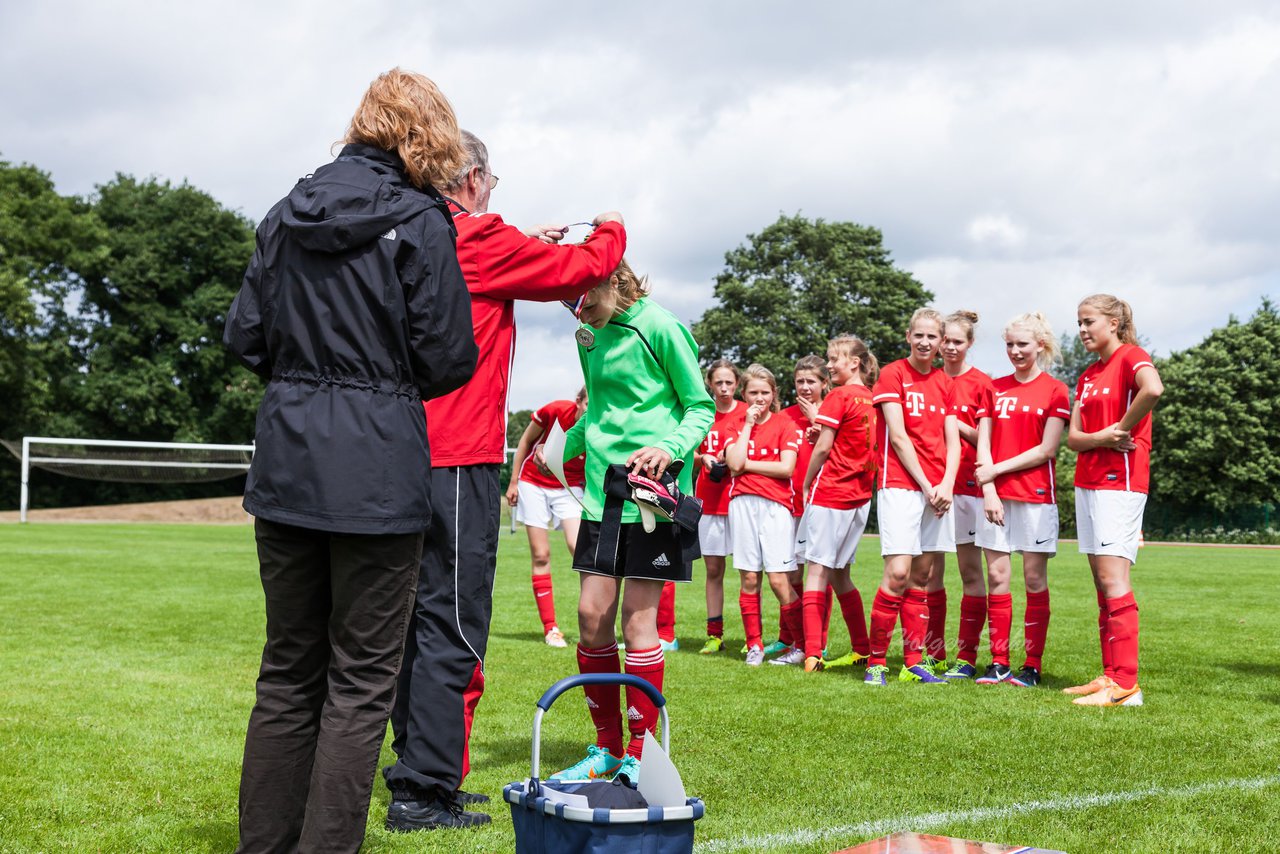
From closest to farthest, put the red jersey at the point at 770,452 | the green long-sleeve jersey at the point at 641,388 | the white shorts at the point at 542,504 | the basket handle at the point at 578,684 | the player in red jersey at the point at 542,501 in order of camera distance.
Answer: the basket handle at the point at 578,684 < the green long-sleeve jersey at the point at 641,388 < the red jersey at the point at 770,452 < the player in red jersey at the point at 542,501 < the white shorts at the point at 542,504

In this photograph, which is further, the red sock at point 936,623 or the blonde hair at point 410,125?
the red sock at point 936,623

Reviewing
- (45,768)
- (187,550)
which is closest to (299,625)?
(45,768)

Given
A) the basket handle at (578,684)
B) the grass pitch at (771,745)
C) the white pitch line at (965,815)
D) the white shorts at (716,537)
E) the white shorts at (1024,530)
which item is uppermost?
the white shorts at (1024,530)

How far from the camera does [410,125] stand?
3262 mm

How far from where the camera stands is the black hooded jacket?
294cm

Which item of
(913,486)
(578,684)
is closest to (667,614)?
(913,486)

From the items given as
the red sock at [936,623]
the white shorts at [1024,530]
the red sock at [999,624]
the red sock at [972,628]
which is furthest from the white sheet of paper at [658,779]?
the red sock at [936,623]

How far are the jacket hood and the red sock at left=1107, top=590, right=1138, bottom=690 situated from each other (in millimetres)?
5198

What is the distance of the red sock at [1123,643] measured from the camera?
661 centimetres

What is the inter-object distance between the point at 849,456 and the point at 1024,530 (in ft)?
4.43

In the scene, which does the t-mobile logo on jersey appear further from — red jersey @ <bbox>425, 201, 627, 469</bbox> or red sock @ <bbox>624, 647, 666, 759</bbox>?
red jersey @ <bbox>425, 201, 627, 469</bbox>

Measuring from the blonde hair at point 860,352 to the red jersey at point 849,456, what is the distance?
0.88 ft

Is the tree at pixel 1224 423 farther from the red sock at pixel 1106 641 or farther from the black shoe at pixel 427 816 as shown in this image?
the black shoe at pixel 427 816

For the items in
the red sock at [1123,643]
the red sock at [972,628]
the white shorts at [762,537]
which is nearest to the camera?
the red sock at [1123,643]
